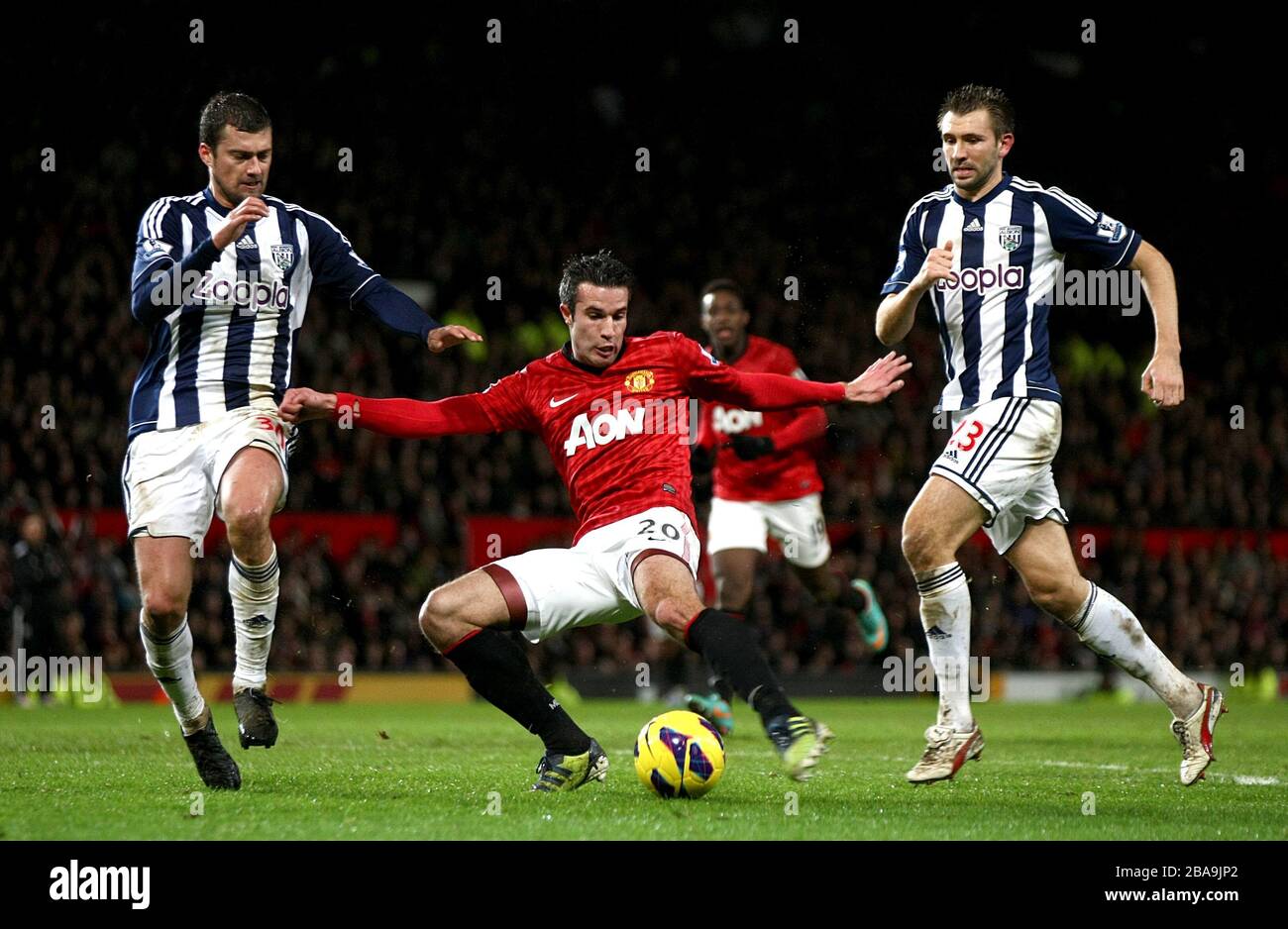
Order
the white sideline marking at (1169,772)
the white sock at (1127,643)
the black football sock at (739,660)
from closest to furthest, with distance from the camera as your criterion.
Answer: the black football sock at (739,660)
the white sock at (1127,643)
the white sideline marking at (1169,772)

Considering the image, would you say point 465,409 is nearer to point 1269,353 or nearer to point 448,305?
point 448,305

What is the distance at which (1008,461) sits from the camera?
229 inches

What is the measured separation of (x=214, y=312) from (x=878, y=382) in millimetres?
2596

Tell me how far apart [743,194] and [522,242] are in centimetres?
339

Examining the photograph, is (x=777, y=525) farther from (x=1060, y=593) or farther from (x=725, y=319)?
(x=1060, y=593)

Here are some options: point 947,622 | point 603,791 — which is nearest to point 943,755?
point 947,622

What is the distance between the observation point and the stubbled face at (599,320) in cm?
560

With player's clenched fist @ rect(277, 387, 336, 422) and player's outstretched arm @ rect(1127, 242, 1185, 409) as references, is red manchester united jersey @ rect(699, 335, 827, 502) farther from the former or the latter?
player's clenched fist @ rect(277, 387, 336, 422)

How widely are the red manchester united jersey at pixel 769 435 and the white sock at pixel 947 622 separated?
11.4 ft

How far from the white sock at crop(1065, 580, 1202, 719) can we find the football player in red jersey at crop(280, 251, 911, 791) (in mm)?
1278

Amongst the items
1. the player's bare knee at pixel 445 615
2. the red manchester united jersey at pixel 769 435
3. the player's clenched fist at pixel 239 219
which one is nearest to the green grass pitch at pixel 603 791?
the player's bare knee at pixel 445 615

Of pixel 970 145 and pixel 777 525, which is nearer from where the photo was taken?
pixel 970 145

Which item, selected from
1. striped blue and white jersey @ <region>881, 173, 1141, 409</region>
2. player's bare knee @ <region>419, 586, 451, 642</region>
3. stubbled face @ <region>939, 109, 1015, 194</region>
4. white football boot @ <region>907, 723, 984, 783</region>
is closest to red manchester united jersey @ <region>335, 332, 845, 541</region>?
player's bare knee @ <region>419, 586, 451, 642</region>

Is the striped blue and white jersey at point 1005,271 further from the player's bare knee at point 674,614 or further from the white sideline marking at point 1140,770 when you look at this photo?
the white sideline marking at point 1140,770
